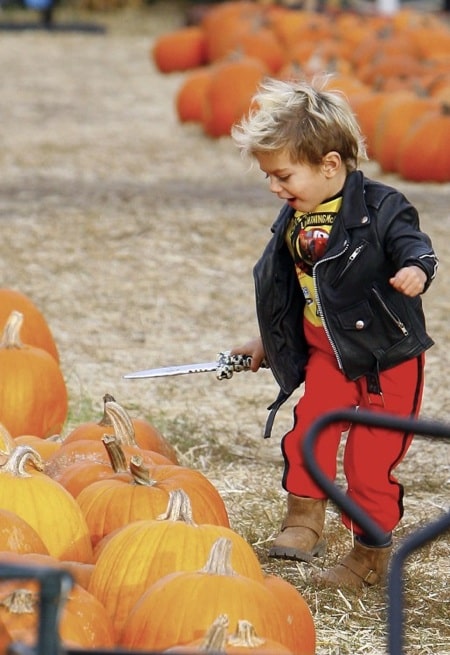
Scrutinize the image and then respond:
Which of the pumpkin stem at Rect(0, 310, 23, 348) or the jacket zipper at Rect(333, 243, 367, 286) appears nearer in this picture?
the jacket zipper at Rect(333, 243, 367, 286)

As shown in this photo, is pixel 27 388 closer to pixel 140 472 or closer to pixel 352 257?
pixel 140 472

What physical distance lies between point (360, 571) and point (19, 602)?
1.47 meters

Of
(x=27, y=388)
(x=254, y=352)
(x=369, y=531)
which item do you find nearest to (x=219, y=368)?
(x=254, y=352)

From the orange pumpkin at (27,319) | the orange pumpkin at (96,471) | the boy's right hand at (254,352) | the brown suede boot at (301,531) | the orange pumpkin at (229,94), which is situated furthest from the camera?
the orange pumpkin at (229,94)

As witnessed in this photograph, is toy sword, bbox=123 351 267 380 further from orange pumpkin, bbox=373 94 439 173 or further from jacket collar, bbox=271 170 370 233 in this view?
orange pumpkin, bbox=373 94 439 173

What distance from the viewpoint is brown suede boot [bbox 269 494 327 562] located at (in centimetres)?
398

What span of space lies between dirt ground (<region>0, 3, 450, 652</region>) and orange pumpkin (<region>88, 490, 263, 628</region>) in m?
1.45

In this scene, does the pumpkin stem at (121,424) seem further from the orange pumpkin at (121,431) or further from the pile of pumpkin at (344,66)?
the pile of pumpkin at (344,66)

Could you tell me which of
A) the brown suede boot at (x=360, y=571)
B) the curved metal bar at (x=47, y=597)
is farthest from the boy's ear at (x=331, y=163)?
the curved metal bar at (x=47, y=597)

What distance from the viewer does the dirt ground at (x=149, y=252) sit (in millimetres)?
5789

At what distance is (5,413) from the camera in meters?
4.72

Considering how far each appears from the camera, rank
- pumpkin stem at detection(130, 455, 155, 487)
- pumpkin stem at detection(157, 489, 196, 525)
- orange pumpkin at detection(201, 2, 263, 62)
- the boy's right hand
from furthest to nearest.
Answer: orange pumpkin at detection(201, 2, 263, 62), the boy's right hand, pumpkin stem at detection(130, 455, 155, 487), pumpkin stem at detection(157, 489, 196, 525)

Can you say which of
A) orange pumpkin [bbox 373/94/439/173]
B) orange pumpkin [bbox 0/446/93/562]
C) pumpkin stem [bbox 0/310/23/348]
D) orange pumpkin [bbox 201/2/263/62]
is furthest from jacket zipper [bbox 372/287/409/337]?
orange pumpkin [bbox 201/2/263/62]

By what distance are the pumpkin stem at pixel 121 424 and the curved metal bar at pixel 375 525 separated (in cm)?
180
